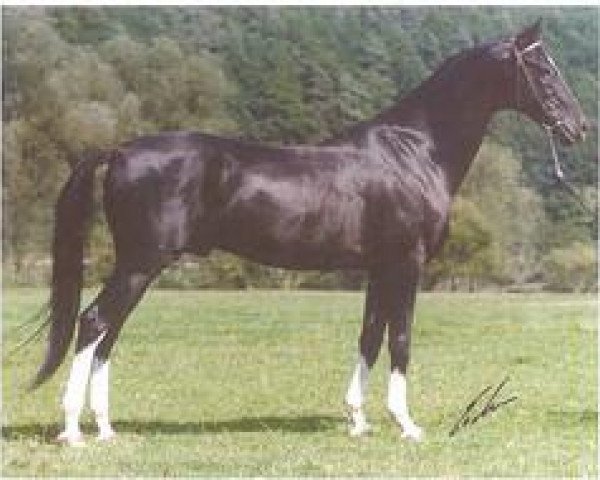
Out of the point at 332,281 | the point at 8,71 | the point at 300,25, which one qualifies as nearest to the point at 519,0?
the point at 300,25

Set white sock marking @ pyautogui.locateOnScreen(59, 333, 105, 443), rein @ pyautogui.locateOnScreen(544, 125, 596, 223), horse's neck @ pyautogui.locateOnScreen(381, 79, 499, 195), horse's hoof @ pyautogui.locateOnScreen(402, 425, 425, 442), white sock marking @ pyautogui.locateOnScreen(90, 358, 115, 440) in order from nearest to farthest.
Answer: white sock marking @ pyautogui.locateOnScreen(59, 333, 105, 443), white sock marking @ pyautogui.locateOnScreen(90, 358, 115, 440), horse's hoof @ pyautogui.locateOnScreen(402, 425, 425, 442), rein @ pyautogui.locateOnScreen(544, 125, 596, 223), horse's neck @ pyautogui.locateOnScreen(381, 79, 499, 195)

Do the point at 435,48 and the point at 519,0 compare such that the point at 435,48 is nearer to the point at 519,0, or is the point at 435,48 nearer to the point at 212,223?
the point at 519,0

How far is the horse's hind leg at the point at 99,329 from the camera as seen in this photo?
16.6 ft

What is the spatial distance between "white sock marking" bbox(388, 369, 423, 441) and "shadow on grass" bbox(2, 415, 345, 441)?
1.46 feet

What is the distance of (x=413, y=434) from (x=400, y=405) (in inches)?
6.5

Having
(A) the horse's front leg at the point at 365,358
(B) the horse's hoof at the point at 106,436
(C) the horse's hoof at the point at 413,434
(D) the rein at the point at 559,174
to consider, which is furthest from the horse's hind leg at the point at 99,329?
(D) the rein at the point at 559,174

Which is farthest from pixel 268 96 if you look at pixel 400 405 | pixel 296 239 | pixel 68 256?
pixel 400 405

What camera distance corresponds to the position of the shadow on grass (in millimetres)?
5532

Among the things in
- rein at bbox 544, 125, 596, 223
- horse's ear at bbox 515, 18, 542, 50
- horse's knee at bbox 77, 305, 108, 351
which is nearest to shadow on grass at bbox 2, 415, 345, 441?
horse's knee at bbox 77, 305, 108, 351

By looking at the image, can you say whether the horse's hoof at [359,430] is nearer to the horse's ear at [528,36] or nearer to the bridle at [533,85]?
the bridle at [533,85]

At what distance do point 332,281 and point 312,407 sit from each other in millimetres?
754

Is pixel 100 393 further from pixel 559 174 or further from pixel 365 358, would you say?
pixel 559 174

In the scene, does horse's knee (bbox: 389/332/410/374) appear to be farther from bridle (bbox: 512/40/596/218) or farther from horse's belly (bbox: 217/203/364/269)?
bridle (bbox: 512/40/596/218)

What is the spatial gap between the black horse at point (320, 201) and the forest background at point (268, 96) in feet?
1.33
